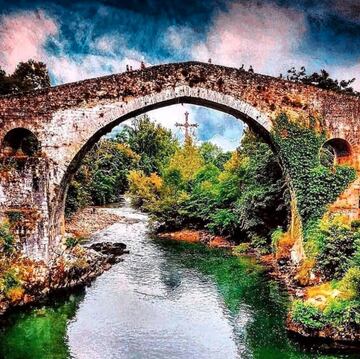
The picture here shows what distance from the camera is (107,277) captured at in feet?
48.7

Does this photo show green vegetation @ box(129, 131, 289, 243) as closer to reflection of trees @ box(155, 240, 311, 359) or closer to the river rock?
reflection of trees @ box(155, 240, 311, 359)

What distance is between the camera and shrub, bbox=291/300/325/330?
33.1ft

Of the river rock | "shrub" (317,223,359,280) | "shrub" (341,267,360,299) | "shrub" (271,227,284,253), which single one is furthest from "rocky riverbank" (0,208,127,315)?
"shrub" (341,267,360,299)

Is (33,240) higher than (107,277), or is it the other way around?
(33,240)

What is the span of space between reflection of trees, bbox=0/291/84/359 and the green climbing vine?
20.6 feet

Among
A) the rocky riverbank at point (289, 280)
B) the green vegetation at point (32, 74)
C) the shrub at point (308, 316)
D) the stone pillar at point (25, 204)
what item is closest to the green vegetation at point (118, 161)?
the green vegetation at point (32, 74)

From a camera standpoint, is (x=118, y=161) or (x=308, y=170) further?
(x=118, y=161)

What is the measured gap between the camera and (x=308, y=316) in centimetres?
1023

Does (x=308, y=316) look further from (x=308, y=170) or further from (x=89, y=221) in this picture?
(x=89, y=221)

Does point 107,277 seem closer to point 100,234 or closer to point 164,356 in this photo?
point 164,356

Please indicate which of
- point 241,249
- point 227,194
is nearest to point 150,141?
point 227,194

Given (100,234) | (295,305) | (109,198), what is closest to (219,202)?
(100,234)

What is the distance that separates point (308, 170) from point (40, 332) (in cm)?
781

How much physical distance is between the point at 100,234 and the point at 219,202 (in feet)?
17.3
